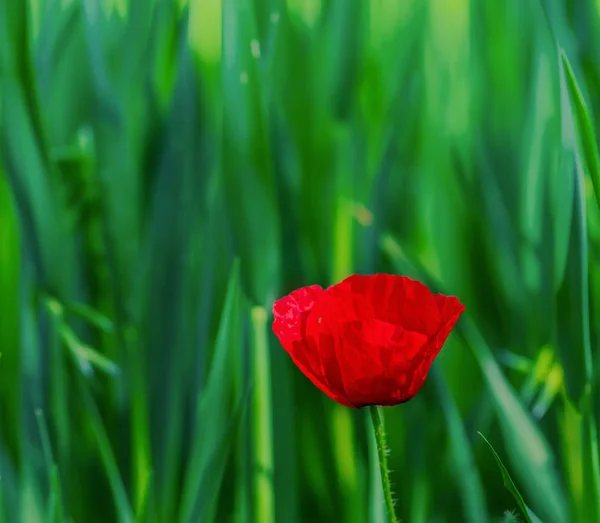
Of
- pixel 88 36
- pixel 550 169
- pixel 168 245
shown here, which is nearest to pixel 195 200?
pixel 168 245

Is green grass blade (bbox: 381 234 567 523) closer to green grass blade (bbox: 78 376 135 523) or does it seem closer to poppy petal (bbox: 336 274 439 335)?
poppy petal (bbox: 336 274 439 335)

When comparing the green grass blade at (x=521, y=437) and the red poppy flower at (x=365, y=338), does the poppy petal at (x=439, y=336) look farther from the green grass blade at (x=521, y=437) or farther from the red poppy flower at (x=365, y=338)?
the green grass blade at (x=521, y=437)

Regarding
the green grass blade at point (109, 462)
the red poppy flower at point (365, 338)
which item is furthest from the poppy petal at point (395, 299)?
the green grass blade at point (109, 462)

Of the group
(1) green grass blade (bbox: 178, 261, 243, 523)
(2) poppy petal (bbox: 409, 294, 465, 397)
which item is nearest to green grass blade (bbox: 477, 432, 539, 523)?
(2) poppy petal (bbox: 409, 294, 465, 397)

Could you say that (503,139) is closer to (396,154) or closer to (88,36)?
(396,154)

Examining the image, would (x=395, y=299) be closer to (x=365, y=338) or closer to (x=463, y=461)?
(x=365, y=338)
